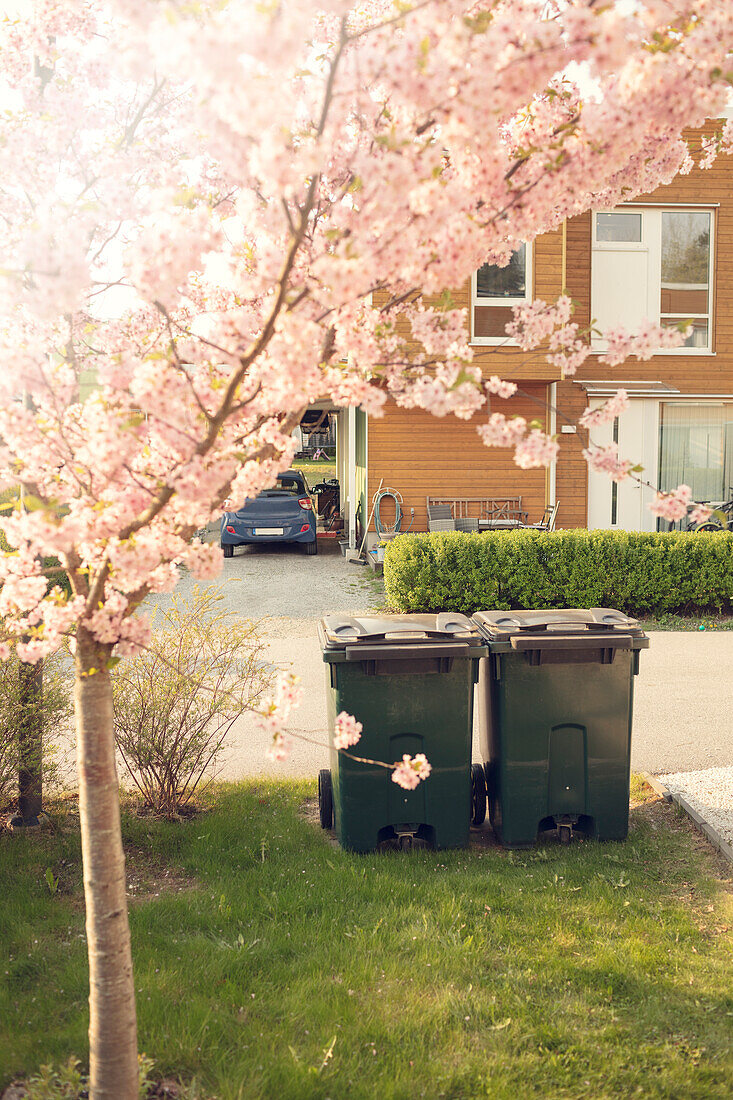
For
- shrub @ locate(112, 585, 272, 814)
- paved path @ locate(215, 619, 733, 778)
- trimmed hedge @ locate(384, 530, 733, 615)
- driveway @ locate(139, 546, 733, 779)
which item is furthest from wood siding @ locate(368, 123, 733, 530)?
shrub @ locate(112, 585, 272, 814)

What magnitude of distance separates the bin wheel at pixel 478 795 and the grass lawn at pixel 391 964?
170mm

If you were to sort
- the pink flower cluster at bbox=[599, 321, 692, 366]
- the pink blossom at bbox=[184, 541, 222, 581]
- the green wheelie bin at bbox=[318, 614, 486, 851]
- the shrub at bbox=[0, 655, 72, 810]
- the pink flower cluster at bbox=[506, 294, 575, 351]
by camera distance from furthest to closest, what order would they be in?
the shrub at bbox=[0, 655, 72, 810]
the green wheelie bin at bbox=[318, 614, 486, 851]
the pink flower cluster at bbox=[506, 294, 575, 351]
the pink flower cluster at bbox=[599, 321, 692, 366]
the pink blossom at bbox=[184, 541, 222, 581]

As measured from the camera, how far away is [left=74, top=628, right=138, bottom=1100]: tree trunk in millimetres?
2420

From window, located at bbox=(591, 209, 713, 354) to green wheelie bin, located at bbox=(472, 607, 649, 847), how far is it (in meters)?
12.2

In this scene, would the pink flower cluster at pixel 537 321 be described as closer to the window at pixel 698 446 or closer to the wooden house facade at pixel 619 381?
the wooden house facade at pixel 619 381

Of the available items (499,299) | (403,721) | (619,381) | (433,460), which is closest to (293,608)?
(433,460)

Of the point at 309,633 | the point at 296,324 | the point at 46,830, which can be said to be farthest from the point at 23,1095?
the point at 309,633

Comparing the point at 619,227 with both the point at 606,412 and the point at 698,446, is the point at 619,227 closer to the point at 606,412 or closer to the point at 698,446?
the point at 698,446

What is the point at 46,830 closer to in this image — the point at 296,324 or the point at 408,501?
the point at 296,324

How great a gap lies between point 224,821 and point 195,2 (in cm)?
379

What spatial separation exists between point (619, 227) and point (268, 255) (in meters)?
14.9

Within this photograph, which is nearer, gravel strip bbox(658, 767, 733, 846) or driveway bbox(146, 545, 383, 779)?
gravel strip bbox(658, 767, 733, 846)

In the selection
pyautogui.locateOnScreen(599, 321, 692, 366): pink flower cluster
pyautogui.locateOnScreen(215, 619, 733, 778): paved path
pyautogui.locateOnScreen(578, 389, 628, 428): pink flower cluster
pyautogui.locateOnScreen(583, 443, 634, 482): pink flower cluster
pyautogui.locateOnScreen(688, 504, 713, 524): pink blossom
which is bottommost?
pyautogui.locateOnScreen(215, 619, 733, 778): paved path

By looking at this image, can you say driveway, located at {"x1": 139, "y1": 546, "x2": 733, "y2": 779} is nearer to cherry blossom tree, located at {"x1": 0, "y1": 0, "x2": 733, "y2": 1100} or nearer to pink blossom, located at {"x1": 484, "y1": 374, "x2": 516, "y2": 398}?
cherry blossom tree, located at {"x1": 0, "y1": 0, "x2": 733, "y2": 1100}
